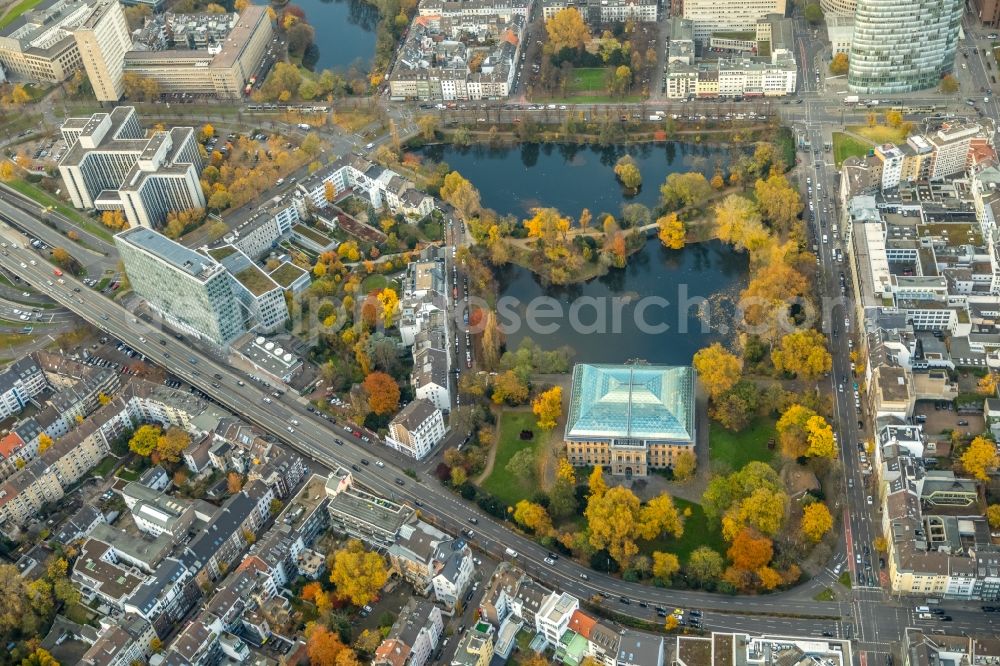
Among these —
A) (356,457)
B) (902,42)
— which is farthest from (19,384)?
(902,42)

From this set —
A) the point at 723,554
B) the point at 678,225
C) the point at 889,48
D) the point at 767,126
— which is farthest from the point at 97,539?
the point at 889,48

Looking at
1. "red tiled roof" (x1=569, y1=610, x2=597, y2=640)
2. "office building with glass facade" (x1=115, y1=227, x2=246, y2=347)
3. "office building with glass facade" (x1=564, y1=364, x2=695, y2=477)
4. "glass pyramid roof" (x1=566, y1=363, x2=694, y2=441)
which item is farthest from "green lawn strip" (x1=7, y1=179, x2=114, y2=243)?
"red tiled roof" (x1=569, y1=610, x2=597, y2=640)

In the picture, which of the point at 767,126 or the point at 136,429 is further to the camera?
the point at 767,126

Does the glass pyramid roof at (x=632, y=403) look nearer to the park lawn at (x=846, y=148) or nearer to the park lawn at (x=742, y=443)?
the park lawn at (x=742, y=443)

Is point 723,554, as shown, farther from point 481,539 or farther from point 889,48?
point 889,48

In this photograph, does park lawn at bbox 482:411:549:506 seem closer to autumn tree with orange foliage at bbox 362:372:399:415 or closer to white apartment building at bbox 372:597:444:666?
autumn tree with orange foliage at bbox 362:372:399:415

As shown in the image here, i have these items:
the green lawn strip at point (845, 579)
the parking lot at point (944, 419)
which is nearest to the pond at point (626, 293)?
the parking lot at point (944, 419)
